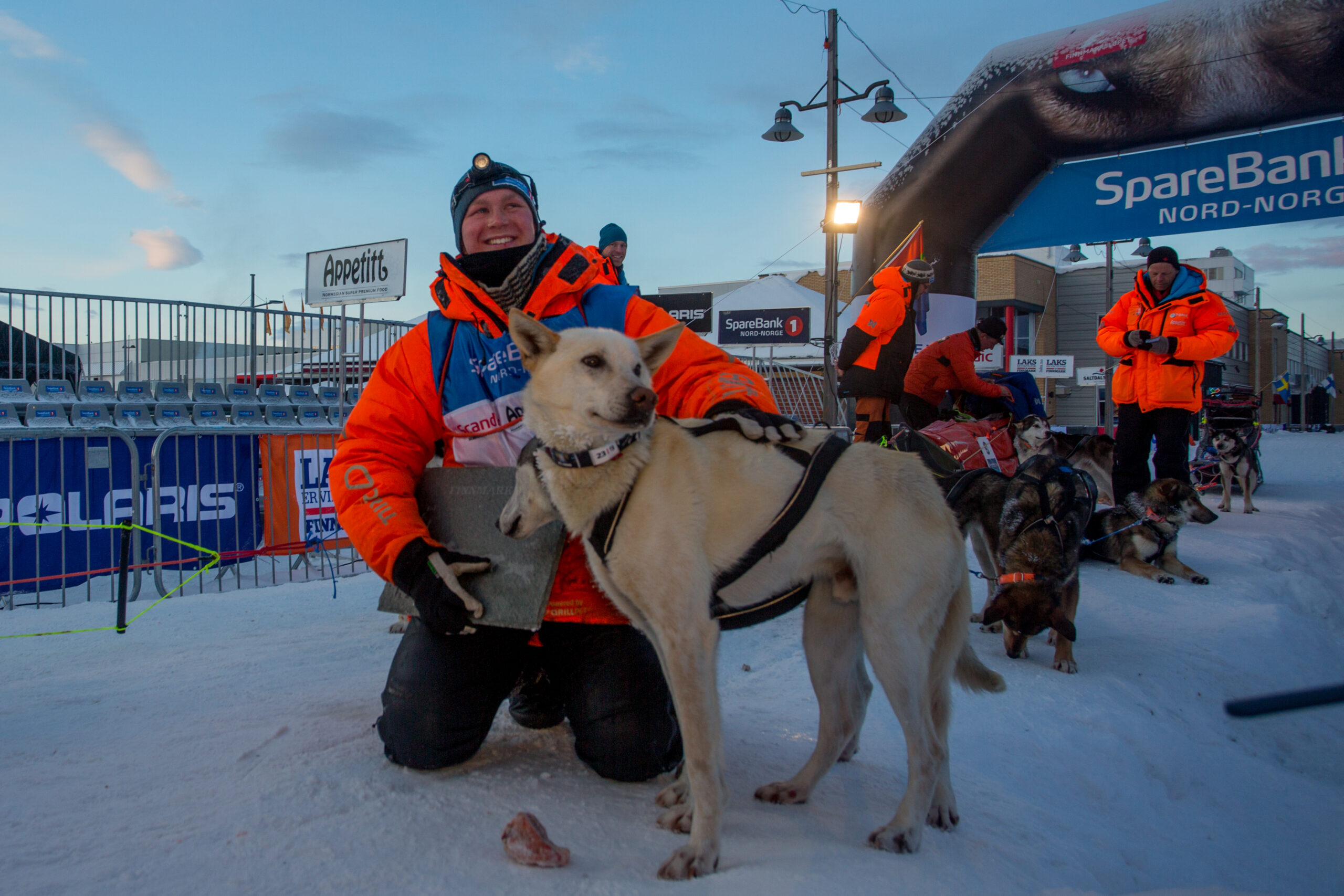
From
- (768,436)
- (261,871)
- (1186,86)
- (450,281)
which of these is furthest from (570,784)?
(1186,86)

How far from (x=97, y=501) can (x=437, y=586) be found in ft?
15.4

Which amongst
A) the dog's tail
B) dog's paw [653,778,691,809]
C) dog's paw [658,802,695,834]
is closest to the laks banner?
dog's paw [653,778,691,809]

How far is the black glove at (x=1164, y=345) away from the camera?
5.24 meters

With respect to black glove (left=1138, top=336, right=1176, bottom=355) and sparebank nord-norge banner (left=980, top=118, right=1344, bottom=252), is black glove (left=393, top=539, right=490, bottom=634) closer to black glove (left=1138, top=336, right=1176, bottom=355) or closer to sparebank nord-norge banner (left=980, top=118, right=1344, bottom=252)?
black glove (left=1138, top=336, right=1176, bottom=355)

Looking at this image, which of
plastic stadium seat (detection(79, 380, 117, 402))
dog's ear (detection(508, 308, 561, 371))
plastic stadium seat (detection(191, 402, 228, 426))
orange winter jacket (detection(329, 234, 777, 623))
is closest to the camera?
dog's ear (detection(508, 308, 561, 371))

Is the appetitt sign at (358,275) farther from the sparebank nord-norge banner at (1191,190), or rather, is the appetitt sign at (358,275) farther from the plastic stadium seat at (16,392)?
the sparebank nord-norge banner at (1191,190)

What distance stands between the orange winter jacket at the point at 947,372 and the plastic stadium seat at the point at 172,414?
250 inches

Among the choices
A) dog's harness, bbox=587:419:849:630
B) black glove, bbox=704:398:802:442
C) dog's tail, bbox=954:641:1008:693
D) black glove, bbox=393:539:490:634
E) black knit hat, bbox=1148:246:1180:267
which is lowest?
dog's tail, bbox=954:641:1008:693

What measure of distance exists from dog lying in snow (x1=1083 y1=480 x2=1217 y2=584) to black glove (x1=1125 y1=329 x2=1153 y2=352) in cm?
96

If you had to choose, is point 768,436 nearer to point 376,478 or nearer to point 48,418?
point 376,478

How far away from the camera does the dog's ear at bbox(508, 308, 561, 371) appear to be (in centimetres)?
178

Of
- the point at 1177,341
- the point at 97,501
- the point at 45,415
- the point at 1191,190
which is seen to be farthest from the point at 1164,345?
the point at 45,415

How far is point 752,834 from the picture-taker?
1765mm

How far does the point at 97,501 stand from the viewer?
5289mm
